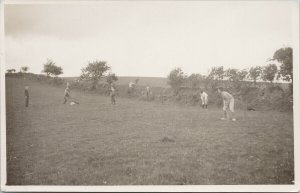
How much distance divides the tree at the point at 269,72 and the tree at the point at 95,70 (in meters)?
2.76

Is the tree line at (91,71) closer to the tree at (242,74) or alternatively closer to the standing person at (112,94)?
the standing person at (112,94)

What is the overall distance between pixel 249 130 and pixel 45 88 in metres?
3.73

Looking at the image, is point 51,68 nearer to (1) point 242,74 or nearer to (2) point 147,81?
(2) point 147,81

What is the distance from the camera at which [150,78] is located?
634 centimetres

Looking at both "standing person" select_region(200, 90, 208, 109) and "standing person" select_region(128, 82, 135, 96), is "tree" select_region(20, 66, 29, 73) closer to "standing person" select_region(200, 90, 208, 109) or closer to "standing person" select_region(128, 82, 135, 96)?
"standing person" select_region(128, 82, 135, 96)

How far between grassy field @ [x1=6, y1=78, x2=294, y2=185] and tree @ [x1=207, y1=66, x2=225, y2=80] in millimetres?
637

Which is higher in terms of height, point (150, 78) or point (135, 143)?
point (150, 78)

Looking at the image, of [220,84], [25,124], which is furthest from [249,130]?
[25,124]

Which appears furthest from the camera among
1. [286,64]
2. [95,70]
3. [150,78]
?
[150,78]

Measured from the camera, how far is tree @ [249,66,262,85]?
6102 millimetres

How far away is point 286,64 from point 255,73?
561 mm

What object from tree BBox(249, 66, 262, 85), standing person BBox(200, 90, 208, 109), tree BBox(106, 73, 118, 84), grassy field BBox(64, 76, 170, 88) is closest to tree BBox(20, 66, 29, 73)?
grassy field BBox(64, 76, 170, 88)

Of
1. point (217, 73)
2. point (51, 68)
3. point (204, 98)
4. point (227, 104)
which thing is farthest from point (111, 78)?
point (227, 104)

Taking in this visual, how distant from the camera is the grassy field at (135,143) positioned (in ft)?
19.2
